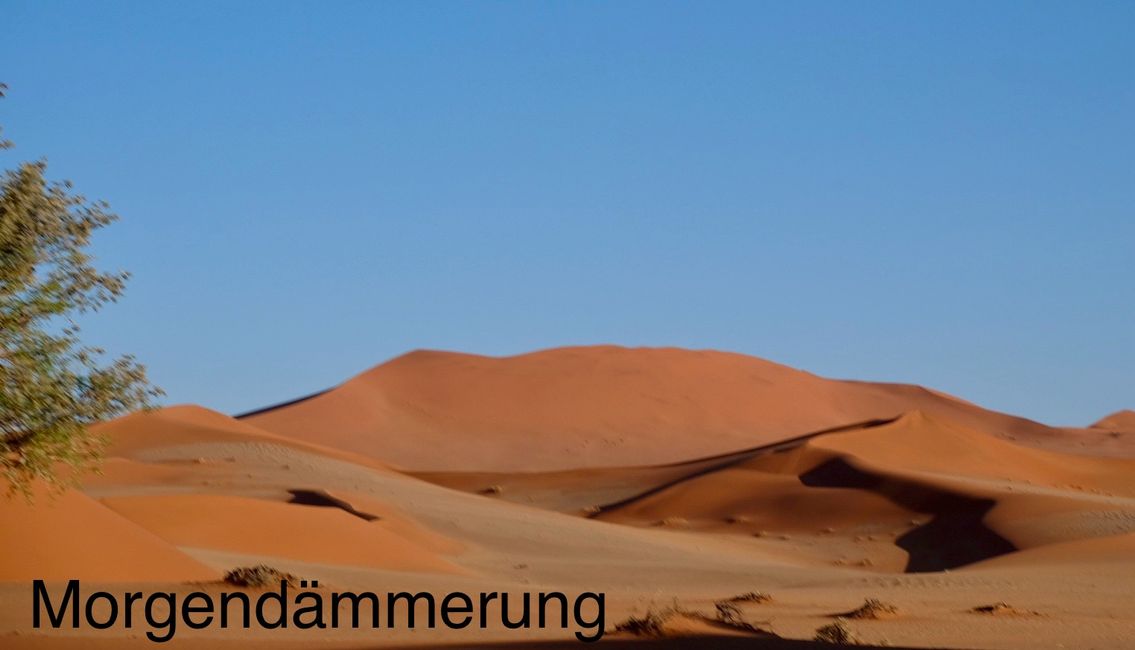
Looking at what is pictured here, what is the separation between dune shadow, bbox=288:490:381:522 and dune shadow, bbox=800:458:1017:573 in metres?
10.3

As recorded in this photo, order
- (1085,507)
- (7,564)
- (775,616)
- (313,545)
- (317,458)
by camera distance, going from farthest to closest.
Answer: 1. (317,458)
2. (1085,507)
3. (313,545)
4. (775,616)
5. (7,564)

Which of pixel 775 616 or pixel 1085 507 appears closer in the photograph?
pixel 775 616

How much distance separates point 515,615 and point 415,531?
13.4 m

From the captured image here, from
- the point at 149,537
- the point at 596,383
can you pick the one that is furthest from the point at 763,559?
the point at 596,383

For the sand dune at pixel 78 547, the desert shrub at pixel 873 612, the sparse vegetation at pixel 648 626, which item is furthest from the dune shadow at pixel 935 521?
the sparse vegetation at pixel 648 626

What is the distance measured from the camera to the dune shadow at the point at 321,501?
29359mm

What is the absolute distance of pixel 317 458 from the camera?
41.3 meters

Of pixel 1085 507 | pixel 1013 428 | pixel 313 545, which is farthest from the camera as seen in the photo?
pixel 1013 428

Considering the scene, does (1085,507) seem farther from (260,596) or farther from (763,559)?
(260,596)

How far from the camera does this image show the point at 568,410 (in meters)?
69.1

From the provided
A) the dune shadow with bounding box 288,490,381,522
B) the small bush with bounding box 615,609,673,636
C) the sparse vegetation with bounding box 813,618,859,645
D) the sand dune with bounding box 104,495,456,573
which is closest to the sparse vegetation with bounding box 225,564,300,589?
the small bush with bounding box 615,609,673,636

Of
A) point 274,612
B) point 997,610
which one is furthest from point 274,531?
point 997,610

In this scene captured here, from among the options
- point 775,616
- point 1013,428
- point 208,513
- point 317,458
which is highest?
point 1013,428

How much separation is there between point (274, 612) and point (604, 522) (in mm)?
22036
